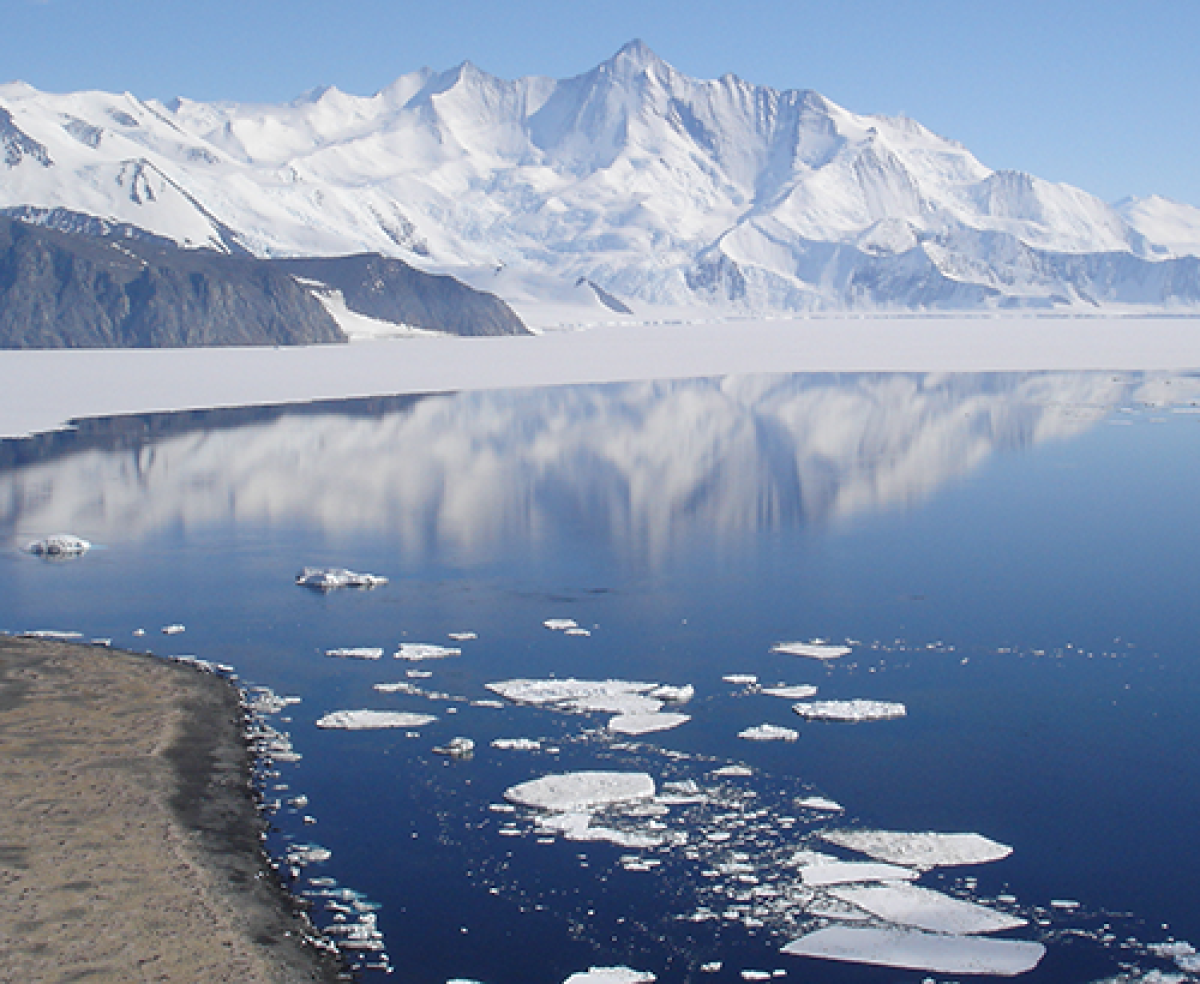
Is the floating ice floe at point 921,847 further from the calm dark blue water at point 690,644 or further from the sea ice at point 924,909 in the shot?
the sea ice at point 924,909

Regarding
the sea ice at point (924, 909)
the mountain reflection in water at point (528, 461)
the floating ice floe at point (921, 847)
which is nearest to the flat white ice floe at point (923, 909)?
the sea ice at point (924, 909)

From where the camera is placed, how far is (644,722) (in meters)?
15.5

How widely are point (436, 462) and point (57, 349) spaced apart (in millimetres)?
73998

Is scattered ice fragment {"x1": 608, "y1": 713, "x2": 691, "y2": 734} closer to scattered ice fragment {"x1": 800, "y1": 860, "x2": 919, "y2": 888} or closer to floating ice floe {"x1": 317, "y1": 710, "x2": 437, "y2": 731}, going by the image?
floating ice floe {"x1": 317, "y1": 710, "x2": 437, "y2": 731}

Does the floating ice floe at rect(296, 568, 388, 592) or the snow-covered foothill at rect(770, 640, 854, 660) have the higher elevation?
the floating ice floe at rect(296, 568, 388, 592)

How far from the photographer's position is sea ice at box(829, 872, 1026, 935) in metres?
10.9

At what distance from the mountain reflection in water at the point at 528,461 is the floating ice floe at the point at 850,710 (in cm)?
978

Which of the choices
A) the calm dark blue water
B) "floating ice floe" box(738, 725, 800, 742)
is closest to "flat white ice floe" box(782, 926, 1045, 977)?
the calm dark blue water

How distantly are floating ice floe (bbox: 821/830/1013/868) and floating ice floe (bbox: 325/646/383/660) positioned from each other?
7679 millimetres

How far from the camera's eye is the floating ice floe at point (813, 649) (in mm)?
18250

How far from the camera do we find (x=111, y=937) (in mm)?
10445

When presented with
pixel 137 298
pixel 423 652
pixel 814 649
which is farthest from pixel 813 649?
pixel 137 298

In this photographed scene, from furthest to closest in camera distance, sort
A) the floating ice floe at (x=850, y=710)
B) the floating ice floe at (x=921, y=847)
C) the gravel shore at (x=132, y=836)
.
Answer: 1. the floating ice floe at (x=850, y=710)
2. the floating ice floe at (x=921, y=847)
3. the gravel shore at (x=132, y=836)

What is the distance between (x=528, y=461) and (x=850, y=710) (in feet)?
74.7
